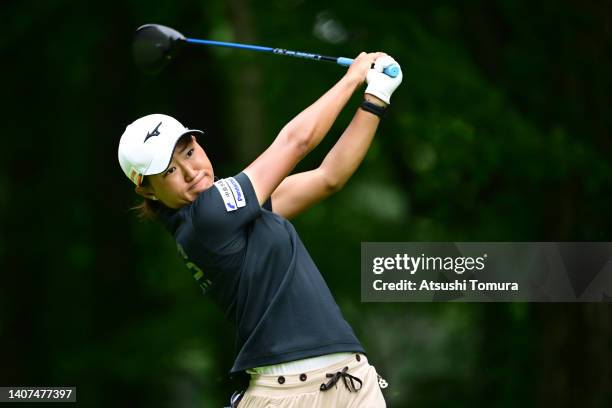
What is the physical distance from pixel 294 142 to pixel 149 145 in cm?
58

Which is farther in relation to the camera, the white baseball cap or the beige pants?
the white baseball cap

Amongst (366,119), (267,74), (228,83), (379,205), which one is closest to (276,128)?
(267,74)

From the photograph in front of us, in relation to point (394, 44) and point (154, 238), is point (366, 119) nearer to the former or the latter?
point (394, 44)

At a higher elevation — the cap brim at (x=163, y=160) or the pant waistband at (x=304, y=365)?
the cap brim at (x=163, y=160)

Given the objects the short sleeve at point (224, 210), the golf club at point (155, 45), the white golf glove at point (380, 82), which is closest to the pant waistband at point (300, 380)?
the short sleeve at point (224, 210)

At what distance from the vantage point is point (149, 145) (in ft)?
15.1

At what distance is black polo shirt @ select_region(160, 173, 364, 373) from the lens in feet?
14.6

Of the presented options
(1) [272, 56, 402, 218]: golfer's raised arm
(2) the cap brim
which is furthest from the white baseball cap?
(1) [272, 56, 402, 218]: golfer's raised arm

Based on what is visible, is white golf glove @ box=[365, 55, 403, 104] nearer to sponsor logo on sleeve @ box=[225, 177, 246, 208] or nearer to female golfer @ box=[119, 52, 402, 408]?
female golfer @ box=[119, 52, 402, 408]

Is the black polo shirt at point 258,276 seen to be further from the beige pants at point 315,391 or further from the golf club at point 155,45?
the golf club at point 155,45

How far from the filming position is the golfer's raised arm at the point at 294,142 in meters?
4.54

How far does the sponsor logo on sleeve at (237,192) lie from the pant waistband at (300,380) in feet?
2.28

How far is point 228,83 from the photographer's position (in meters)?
12.5

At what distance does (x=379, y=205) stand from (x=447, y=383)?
15.5 feet
